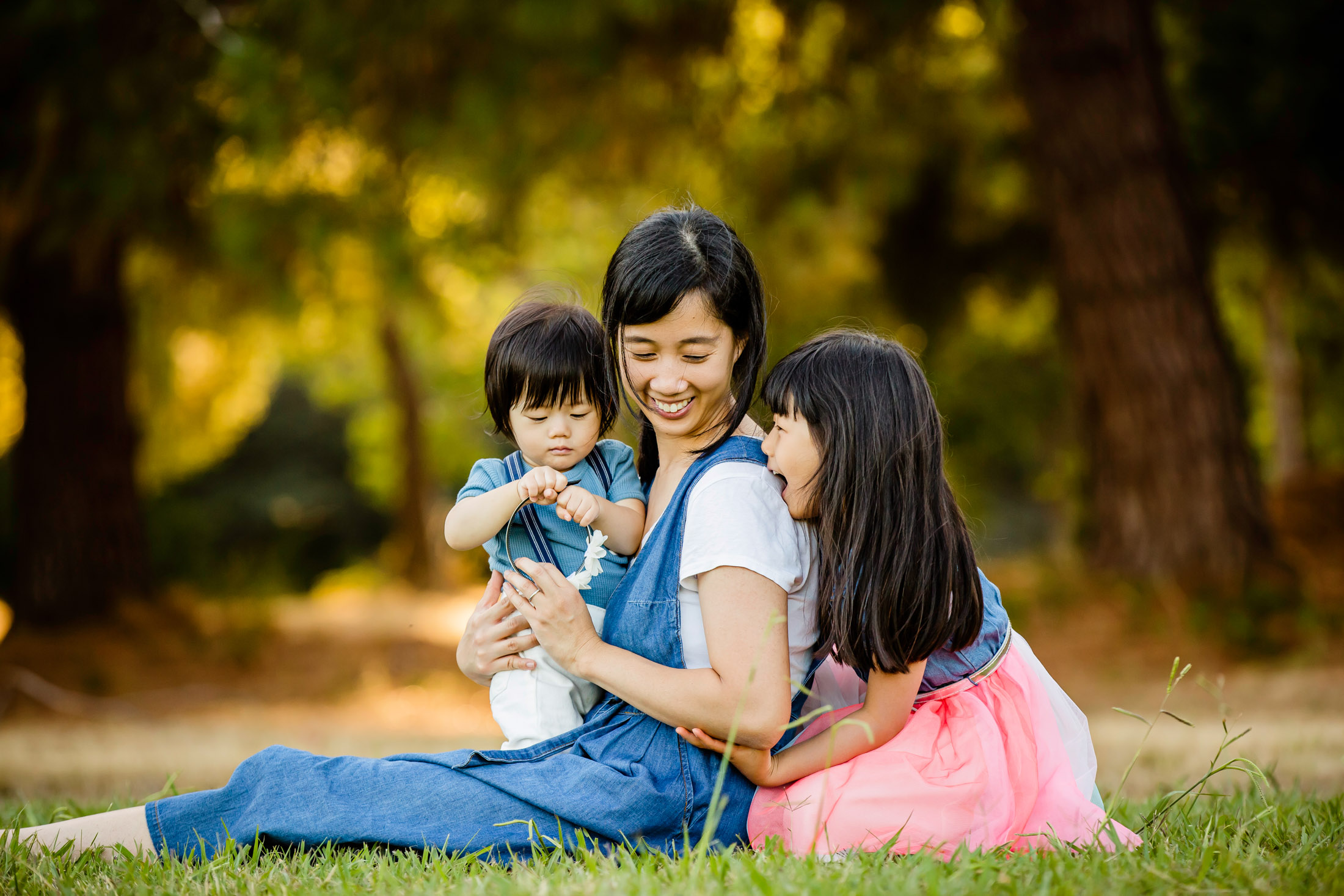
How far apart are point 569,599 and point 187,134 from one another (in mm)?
6057

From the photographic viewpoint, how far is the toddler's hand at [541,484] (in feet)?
7.17

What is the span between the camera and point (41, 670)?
729 centimetres

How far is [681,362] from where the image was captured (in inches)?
86.6

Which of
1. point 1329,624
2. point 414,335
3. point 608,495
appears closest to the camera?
point 608,495

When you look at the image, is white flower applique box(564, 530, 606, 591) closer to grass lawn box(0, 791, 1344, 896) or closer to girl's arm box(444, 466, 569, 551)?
girl's arm box(444, 466, 569, 551)

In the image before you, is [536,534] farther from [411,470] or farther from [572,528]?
[411,470]

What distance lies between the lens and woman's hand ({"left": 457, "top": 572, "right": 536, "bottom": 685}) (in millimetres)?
2301

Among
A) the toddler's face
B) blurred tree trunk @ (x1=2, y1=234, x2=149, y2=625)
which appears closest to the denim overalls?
the toddler's face

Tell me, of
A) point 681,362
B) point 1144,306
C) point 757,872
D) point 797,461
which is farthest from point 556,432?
point 1144,306

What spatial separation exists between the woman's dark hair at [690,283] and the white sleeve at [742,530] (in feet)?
0.45

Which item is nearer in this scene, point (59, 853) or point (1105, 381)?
point (59, 853)

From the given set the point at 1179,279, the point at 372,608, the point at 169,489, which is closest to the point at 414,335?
the point at 372,608

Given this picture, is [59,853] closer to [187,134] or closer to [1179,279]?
[187,134]

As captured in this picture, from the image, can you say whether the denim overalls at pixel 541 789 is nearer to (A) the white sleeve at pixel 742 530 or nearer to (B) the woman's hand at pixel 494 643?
(A) the white sleeve at pixel 742 530
